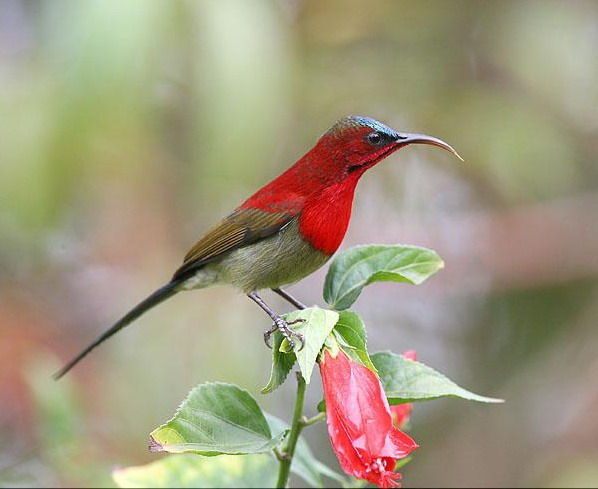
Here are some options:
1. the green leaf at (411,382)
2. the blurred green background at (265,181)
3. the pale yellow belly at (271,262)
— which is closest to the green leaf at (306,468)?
the green leaf at (411,382)

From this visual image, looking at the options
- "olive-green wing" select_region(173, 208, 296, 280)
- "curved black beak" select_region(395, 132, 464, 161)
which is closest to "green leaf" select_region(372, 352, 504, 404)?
"curved black beak" select_region(395, 132, 464, 161)

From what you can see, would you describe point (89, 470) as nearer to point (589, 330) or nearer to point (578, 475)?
point (578, 475)

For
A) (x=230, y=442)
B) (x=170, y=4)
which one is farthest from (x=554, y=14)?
(x=230, y=442)

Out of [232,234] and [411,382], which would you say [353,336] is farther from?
[232,234]

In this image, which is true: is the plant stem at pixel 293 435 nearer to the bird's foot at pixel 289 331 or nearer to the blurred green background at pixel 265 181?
the bird's foot at pixel 289 331

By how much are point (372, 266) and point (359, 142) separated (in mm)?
469

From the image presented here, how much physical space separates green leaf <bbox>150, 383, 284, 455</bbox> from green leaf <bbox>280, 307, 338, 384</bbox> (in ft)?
0.55

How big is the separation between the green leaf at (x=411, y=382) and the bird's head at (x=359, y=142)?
1.93ft

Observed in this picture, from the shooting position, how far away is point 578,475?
9.92 feet

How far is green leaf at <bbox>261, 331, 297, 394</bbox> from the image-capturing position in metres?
1.45

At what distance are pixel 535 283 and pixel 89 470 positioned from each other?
2.85 m

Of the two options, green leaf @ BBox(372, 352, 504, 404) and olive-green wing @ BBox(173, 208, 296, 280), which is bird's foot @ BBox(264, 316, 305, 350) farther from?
olive-green wing @ BBox(173, 208, 296, 280)

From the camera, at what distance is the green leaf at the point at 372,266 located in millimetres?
1638

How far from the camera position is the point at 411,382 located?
4.94ft
